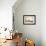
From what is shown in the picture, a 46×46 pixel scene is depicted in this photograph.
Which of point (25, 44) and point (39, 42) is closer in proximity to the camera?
point (25, 44)

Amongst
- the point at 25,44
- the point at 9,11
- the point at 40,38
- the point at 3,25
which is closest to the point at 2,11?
the point at 9,11

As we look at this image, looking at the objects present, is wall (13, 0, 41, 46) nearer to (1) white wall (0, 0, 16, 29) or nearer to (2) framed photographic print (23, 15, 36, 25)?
(2) framed photographic print (23, 15, 36, 25)

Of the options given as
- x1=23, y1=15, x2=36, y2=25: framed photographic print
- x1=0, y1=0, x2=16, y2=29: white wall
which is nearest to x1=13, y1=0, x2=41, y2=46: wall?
x1=23, y1=15, x2=36, y2=25: framed photographic print

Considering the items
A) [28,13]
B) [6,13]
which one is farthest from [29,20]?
[6,13]

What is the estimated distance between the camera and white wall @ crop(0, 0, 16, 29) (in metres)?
4.03

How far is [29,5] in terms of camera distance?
18.1 feet

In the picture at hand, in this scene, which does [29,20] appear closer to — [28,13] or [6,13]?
[28,13]

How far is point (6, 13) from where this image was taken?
4.07 metres

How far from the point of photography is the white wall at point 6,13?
4.03 metres

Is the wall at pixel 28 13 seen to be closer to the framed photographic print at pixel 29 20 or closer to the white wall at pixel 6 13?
the framed photographic print at pixel 29 20

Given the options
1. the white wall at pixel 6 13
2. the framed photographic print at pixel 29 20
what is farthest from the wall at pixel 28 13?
the white wall at pixel 6 13

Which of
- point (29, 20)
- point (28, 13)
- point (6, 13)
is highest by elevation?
point (28, 13)

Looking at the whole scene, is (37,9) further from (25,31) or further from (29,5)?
(25,31)

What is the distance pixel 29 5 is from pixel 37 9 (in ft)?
1.40
